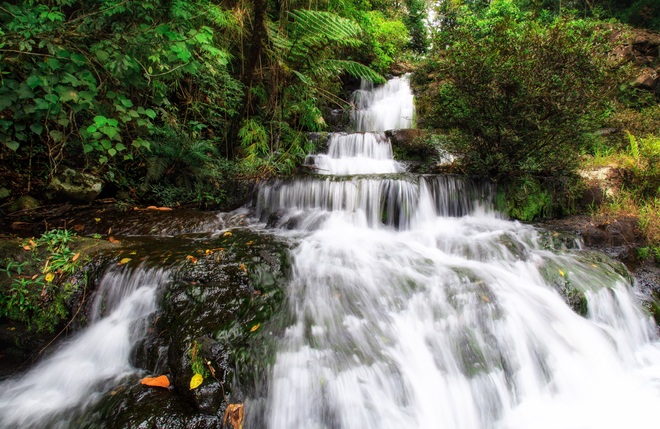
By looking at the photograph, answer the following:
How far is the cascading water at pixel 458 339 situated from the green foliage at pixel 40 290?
1.99 meters

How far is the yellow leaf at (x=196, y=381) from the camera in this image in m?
1.86

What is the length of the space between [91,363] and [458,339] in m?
2.96

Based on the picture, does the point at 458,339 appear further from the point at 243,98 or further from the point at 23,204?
the point at 243,98

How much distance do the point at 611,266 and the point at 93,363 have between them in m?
5.42

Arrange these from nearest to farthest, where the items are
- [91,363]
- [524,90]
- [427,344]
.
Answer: [91,363], [427,344], [524,90]

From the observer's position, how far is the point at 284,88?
620 cm

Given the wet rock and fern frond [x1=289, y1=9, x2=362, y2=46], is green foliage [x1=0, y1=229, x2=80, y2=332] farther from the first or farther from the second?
fern frond [x1=289, y1=9, x2=362, y2=46]

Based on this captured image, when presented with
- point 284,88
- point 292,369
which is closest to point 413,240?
point 292,369

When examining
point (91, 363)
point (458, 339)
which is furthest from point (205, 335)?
point (458, 339)

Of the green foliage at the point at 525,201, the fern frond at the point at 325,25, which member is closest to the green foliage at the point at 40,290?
the fern frond at the point at 325,25

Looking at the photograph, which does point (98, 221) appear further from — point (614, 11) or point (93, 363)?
point (614, 11)

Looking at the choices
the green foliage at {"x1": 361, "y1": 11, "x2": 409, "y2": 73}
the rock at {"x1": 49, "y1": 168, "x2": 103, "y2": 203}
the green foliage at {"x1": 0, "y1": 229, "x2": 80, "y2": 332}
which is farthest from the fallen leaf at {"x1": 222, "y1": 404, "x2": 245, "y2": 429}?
the green foliage at {"x1": 361, "y1": 11, "x2": 409, "y2": 73}

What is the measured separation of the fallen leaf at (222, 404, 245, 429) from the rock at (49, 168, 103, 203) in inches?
153

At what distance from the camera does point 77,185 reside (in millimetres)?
4141
